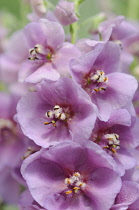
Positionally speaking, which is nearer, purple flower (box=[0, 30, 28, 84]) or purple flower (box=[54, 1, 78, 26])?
purple flower (box=[54, 1, 78, 26])

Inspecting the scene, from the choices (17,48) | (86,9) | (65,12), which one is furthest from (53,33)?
(86,9)

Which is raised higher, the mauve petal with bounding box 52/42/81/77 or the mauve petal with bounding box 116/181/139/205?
the mauve petal with bounding box 52/42/81/77

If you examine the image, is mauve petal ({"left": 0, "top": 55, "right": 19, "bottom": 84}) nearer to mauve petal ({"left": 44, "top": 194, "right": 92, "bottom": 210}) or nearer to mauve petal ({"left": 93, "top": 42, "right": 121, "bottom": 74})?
mauve petal ({"left": 93, "top": 42, "right": 121, "bottom": 74})

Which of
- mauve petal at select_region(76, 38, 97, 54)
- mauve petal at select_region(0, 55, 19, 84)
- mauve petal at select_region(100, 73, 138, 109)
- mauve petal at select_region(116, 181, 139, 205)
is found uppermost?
mauve petal at select_region(76, 38, 97, 54)

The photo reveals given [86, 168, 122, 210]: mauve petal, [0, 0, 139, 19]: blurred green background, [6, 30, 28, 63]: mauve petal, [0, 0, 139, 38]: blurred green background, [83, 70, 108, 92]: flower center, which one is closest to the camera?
[86, 168, 122, 210]: mauve petal

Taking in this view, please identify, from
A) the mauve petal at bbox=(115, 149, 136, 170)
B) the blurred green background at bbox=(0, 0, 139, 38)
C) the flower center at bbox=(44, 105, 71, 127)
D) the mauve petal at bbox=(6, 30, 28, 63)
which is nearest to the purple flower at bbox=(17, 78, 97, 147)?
the flower center at bbox=(44, 105, 71, 127)

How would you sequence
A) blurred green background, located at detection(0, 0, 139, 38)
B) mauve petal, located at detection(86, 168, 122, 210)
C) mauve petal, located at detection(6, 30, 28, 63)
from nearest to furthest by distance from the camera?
mauve petal, located at detection(86, 168, 122, 210) → mauve petal, located at detection(6, 30, 28, 63) → blurred green background, located at detection(0, 0, 139, 38)

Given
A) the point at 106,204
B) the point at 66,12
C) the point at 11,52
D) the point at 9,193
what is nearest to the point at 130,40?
the point at 11,52

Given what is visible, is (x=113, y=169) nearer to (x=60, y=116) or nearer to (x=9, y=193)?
(x=60, y=116)
